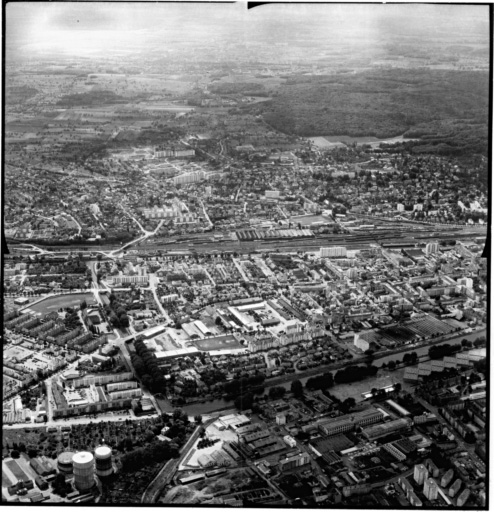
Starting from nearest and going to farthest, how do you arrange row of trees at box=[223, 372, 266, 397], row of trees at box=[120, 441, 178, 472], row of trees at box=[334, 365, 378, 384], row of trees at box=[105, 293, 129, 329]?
1. row of trees at box=[120, 441, 178, 472]
2. row of trees at box=[223, 372, 266, 397]
3. row of trees at box=[334, 365, 378, 384]
4. row of trees at box=[105, 293, 129, 329]

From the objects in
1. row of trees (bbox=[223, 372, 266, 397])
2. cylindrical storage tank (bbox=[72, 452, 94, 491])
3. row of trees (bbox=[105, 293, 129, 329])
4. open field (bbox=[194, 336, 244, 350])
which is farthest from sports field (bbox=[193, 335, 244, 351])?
cylindrical storage tank (bbox=[72, 452, 94, 491])

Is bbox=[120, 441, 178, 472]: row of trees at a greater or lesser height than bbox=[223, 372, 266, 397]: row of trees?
lesser

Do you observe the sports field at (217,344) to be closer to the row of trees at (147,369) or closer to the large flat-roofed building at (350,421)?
the row of trees at (147,369)

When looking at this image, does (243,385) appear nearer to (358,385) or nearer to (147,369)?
(147,369)

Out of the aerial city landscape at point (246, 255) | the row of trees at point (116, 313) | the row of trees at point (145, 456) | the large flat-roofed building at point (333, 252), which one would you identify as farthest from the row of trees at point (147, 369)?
the large flat-roofed building at point (333, 252)

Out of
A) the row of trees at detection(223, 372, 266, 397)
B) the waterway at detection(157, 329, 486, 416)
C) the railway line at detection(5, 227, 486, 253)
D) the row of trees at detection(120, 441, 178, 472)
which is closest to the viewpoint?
the row of trees at detection(120, 441, 178, 472)

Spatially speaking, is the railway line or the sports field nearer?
the sports field

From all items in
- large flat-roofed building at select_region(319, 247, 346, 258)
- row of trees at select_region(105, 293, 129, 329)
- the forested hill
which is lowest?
row of trees at select_region(105, 293, 129, 329)

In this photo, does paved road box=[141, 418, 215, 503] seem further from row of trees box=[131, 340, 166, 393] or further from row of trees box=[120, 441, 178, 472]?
row of trees box=[131, 340, 166, 393]
